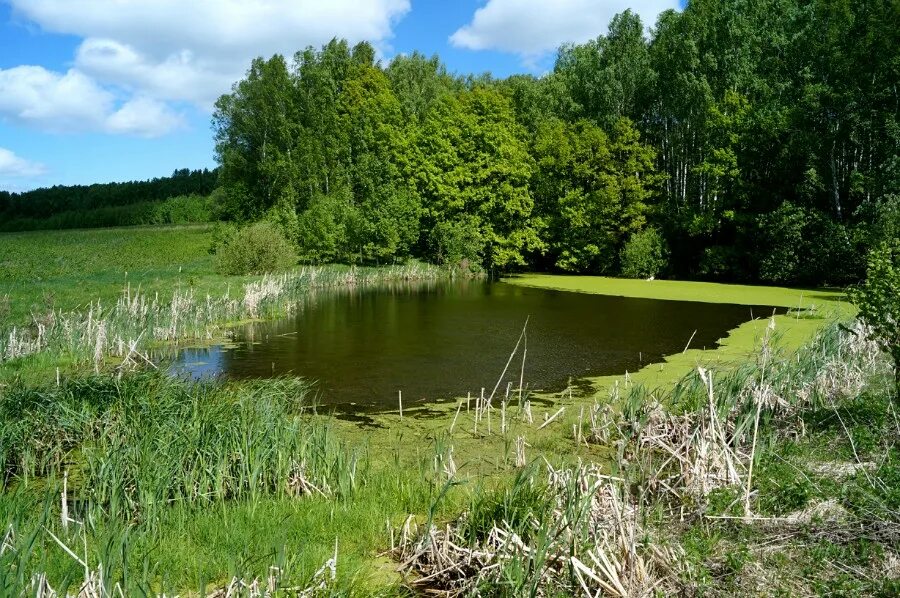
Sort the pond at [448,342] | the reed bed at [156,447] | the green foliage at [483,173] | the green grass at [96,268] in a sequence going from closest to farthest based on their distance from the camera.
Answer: the reed bed at [156,447] → the pond at [448,342] → the green grass at [96,268] → the green foliage at [483,173]

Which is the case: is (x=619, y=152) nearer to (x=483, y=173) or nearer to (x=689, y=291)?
(x=483, y=173)

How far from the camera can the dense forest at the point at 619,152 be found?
97.5 ft

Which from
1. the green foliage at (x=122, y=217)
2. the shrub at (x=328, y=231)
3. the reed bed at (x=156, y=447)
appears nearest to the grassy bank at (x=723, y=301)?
the reed bed at (x=156, y=447)

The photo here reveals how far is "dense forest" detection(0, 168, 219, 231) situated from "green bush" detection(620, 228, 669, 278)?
180 feet

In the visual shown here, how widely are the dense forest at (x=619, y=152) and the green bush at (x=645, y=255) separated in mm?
87

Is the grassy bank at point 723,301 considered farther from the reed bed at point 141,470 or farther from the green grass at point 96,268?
the green grass at point 96,268

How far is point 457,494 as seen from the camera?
6.97 metres

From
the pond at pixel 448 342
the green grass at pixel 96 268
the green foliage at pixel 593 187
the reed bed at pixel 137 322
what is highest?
the green foliage at pixel 593 187

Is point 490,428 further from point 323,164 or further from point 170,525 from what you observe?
point 323,164

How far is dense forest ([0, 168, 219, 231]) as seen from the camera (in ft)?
257

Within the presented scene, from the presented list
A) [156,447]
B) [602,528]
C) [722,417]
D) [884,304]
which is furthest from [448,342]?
[602,528]

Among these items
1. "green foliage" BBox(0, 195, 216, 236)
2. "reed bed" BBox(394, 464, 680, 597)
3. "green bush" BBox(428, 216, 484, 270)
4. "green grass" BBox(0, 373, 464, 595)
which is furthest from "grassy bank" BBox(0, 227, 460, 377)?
"green foliage" BBox(0, 195, 216, 236)

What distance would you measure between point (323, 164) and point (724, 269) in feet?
84.0

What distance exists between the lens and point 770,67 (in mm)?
34156
